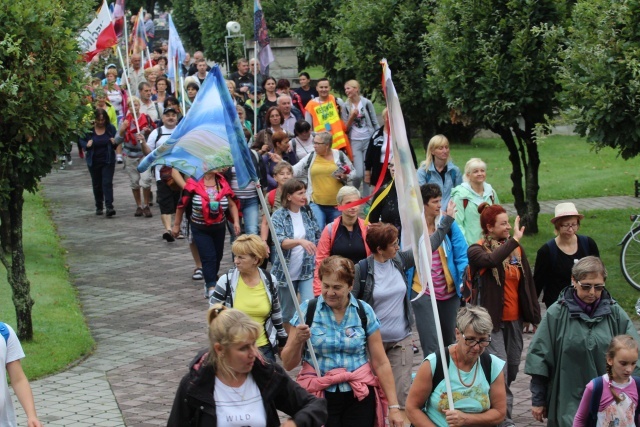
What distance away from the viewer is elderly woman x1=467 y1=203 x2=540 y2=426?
8.71 meters

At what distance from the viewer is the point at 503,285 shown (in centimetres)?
875

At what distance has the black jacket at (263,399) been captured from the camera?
536 centimetres

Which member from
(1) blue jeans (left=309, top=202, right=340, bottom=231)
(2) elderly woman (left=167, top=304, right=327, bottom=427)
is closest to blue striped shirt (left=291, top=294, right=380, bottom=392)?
(2) elderly woman (left=167, top=304, right=327, bottom=427)

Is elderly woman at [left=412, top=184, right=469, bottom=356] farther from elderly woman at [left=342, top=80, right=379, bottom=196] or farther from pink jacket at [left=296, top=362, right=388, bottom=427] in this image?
elderly woman at [left=342, top=80, right=379, bottom=196]

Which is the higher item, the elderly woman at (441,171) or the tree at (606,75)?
the tree at (606,75)

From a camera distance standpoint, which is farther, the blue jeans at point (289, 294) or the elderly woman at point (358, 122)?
the elderly woman at point (358, 122)

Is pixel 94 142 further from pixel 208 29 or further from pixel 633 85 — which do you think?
pixel 208 29

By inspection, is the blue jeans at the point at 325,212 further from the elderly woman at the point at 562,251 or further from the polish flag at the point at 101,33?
the polish flag at the point at 101,33

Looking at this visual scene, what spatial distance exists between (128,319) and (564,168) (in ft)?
39.6

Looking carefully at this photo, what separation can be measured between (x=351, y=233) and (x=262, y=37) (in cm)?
1131

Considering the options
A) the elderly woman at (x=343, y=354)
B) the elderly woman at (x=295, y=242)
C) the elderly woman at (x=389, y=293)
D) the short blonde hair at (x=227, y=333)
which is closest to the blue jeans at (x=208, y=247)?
the elderly woman at (x=295, y=242)

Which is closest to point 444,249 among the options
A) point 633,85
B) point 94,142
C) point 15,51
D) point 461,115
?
point 633,85

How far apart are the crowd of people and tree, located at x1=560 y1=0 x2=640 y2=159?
4.82 ft

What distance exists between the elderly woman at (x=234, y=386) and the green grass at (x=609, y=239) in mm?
7228
